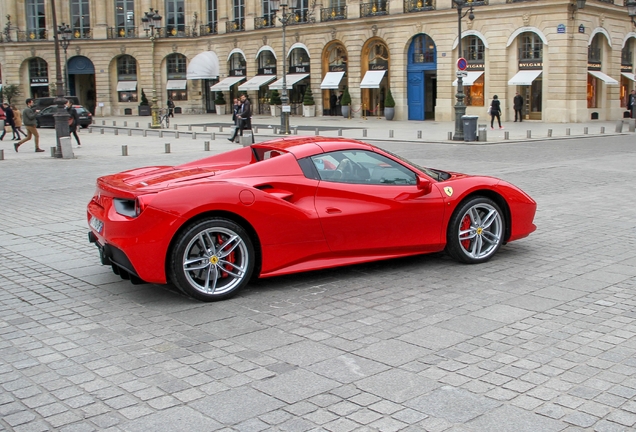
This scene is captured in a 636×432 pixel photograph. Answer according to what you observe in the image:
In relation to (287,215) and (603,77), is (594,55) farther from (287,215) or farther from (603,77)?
(287,215)

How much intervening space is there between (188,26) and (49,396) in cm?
5904

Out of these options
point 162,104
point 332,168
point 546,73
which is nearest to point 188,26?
point 162,104

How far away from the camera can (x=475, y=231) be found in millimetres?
7805

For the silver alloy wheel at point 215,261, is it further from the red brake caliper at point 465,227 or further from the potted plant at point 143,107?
the potted plant at point 143,107

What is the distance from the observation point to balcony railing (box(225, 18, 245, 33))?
5709 cm

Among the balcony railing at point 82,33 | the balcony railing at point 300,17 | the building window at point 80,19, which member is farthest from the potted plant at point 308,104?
the building window at point 80,19

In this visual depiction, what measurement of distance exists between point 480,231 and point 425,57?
38602 millimetres

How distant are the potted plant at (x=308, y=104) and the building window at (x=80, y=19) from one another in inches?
833

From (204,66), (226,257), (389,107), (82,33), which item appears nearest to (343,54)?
(389,107)

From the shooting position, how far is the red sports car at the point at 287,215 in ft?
21.0

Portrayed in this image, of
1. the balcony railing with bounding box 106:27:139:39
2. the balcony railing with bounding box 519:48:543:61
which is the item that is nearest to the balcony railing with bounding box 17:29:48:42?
the balcony railing with bounding box 106:27:139:39

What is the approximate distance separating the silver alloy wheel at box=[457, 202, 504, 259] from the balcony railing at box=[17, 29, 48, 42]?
5944 centimetres

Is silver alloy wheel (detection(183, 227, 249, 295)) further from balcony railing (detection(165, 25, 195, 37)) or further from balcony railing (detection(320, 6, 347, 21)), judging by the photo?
balcony railing (detection(165, 25, 195, 37))

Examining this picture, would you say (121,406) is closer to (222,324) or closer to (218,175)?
(222,324)
